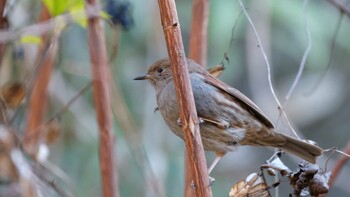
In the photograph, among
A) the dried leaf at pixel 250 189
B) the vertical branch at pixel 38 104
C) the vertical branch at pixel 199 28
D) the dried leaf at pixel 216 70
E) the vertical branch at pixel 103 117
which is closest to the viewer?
the dried leaf at pixel 250 189

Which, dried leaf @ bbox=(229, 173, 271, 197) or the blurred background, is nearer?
dried leaf @ bbox=(229, 173, 271, 197)

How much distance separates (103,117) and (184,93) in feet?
3.59

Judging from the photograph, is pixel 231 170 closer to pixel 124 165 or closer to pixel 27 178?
pixel 124 165

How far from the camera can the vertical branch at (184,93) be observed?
2.63 meters

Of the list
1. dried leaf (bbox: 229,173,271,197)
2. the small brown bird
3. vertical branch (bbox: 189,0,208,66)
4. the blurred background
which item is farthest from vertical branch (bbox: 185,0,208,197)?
the blurred background

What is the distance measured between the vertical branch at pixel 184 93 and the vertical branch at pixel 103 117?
0.96m

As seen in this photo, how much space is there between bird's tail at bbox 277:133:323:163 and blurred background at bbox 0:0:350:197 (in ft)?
3.67

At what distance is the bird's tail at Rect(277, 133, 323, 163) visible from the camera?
3.65 m

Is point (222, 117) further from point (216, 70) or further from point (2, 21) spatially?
point (2, 21)

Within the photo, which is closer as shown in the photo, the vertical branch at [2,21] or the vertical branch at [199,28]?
the vertical branch at [2,21]

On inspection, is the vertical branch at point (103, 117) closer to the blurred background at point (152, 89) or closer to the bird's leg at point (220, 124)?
the bird's leg at point (220, 124)

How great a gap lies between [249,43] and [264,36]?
0.53 meters

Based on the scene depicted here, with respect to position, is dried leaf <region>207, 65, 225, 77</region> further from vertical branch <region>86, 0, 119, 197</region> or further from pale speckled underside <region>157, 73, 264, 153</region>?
vertical branch <region>86, 0, 119, 197</region>

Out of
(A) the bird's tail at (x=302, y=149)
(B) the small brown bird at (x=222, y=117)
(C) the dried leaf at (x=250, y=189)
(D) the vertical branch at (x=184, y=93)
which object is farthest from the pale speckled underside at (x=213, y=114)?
(D) the vertical branch at (x=184, y=93)
